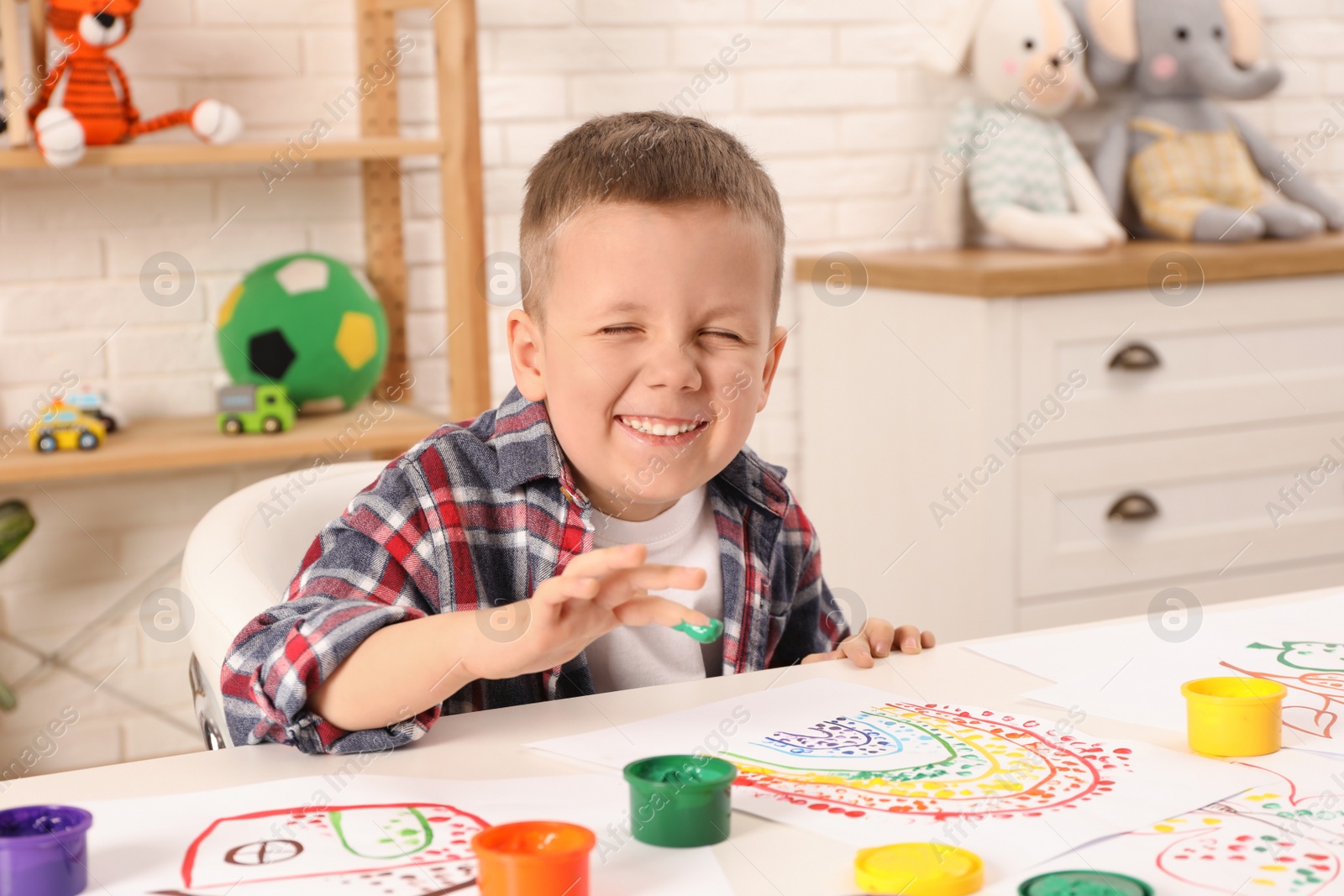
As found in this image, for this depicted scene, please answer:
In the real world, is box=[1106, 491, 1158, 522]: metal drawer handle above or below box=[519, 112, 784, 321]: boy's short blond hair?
below

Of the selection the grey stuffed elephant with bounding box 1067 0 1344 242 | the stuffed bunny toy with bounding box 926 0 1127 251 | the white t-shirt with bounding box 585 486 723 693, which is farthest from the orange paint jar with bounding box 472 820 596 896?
the grey stuffed elephant with bounding box 1067 0 1344 242

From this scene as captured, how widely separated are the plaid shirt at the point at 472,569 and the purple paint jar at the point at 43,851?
0.18 m

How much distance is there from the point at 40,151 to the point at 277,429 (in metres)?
0.45

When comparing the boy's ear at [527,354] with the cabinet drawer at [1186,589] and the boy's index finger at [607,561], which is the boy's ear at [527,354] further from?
the cabinet drawer at [1186,589]

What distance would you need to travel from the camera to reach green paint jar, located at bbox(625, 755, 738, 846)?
0.59 metres

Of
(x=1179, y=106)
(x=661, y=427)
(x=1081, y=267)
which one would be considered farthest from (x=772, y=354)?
(x=1179, y=106)

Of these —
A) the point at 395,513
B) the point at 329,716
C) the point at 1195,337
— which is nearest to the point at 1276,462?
the point at 1195,337

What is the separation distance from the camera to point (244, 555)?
3.09ft

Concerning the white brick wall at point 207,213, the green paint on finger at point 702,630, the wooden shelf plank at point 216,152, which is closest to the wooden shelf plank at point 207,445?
A: the white brick wall at point 207,213

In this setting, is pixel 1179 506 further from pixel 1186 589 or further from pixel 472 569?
pixel 472 569

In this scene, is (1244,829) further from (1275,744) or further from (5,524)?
(5,524)

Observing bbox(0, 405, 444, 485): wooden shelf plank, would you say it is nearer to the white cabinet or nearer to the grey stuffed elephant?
the white cabinet

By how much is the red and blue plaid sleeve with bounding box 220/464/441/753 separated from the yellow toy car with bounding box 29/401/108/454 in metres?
1.00

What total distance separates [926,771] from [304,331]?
1369mm
